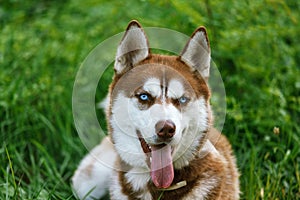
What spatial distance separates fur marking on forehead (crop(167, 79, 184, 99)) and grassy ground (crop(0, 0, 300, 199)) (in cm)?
108

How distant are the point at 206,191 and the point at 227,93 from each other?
1767 mm

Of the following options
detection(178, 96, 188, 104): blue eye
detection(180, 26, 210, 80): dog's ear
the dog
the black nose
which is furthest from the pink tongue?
detection(180, 26, 210, 80): dog's ear

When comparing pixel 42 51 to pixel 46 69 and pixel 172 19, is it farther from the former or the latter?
pixel 172 19

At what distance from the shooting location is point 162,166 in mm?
3172

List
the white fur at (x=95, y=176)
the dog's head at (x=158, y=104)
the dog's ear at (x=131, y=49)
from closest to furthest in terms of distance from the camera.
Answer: the dog's head at (x=158, y=104), the dog's ear at (x=131, y=49), the white fur at (x=95, y=176)

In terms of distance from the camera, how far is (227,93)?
492cm

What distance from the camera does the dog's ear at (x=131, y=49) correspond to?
10.6 ft

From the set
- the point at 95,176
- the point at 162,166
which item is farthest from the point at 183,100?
the point at 95,176

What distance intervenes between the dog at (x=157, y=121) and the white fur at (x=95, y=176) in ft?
1.77

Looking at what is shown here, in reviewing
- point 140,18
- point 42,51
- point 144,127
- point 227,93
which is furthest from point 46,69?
point 144,127

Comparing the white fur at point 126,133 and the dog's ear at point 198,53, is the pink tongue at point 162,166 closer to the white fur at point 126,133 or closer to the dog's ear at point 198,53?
the white fur at point 126,133

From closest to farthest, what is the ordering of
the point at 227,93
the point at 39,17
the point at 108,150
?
the point at 108,150
the point at 227,93
the point at 39,17

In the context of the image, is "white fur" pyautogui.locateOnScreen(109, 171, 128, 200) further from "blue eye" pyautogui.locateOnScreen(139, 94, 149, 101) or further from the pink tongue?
"blue eye" pyautogui.locateOnScreen(139, 94, 149, 101)

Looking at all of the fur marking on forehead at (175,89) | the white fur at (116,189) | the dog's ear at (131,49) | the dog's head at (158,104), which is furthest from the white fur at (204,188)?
the dog's ear at (131,49)
